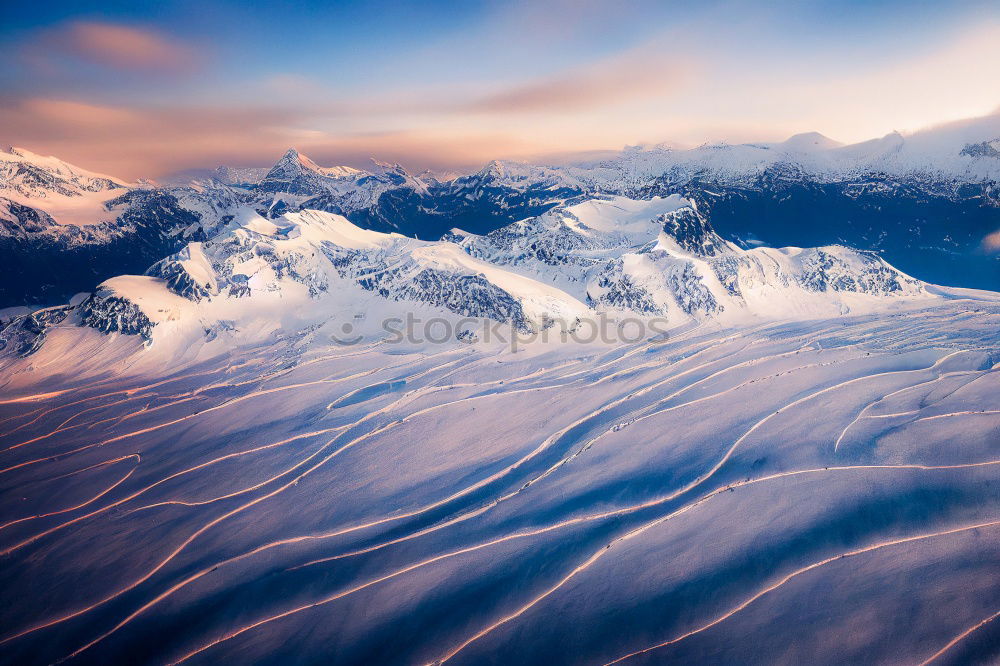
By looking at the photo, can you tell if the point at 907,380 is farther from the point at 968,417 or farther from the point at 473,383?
the point at 473,383

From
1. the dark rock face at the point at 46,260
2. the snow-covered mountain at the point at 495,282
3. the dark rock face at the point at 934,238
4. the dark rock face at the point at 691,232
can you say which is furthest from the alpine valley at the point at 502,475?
the dark rock face at the point at 46,260

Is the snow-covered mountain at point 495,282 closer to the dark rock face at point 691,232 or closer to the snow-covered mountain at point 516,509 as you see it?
the dark rock face at point 691,232

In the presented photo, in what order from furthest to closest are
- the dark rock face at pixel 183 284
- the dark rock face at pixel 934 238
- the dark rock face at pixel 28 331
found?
the dark rock face at pixel 934 238 < the dark rock face at pixel 183 284 < the dark rock face at pixel 28 331

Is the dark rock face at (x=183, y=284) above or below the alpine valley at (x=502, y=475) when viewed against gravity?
above

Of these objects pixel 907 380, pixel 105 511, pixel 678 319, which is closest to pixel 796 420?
pixel 907 380

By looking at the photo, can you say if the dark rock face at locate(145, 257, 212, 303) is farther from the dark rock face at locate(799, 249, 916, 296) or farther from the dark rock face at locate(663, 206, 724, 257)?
the dark rock face at locate(799, 249, 916, 296)

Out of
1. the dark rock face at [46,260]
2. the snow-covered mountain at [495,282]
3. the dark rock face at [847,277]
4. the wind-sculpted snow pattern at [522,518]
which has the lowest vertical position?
the wind-sculpted snow pattern at [522,518]


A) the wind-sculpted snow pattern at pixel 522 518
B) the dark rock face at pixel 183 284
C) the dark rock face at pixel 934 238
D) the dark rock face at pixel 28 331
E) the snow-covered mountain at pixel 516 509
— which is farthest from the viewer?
the dark rock face at pixel 934 238

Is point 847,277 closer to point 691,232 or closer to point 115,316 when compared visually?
point 691,232
